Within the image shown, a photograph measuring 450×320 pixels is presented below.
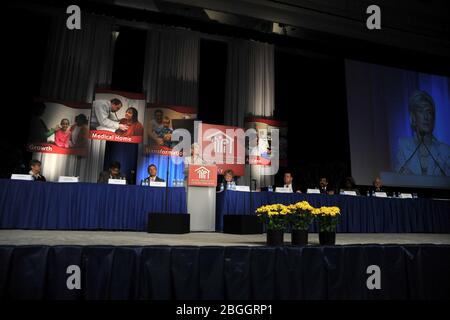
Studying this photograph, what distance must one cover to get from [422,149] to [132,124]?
288 inches

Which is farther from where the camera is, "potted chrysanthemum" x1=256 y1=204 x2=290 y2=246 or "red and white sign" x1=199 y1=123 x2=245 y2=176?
"red and white sign" x1=199 y1=123 x2=245 y2=176

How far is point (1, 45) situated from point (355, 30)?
29.2ft

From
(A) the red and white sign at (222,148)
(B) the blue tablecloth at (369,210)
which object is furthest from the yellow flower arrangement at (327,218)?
(A) the red and white sign at (222,148)

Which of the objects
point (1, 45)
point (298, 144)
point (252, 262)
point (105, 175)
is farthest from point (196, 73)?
point (252, 262)

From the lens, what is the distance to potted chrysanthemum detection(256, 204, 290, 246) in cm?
272

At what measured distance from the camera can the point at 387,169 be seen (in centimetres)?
753

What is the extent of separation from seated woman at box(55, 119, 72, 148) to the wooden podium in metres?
Result: 3.61

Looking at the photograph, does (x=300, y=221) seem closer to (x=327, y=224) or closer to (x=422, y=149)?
(x=327, y=224)

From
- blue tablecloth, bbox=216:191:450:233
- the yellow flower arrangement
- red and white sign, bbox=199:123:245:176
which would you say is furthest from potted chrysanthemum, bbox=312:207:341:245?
red and white sign, bbox=199:123:245:176

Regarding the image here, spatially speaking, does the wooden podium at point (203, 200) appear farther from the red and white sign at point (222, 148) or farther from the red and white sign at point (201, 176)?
the red and white sign at point (222, 148)

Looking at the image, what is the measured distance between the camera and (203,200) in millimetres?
4820

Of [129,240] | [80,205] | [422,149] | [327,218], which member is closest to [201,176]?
[80,205]

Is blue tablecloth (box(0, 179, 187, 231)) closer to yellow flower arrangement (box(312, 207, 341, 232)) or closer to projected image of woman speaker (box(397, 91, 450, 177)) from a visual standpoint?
yellow flower arrangement (box(312, 207, 341, 232))
